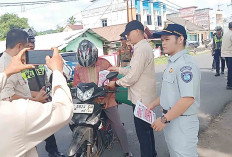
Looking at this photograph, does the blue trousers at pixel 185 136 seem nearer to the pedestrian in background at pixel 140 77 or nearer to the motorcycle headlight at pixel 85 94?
the pedestrian in background at pixel 140 77

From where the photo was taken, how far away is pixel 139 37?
9.56 ft

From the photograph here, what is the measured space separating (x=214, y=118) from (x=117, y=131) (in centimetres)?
243

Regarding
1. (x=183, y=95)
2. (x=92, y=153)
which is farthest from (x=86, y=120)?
(x=183, y=95)

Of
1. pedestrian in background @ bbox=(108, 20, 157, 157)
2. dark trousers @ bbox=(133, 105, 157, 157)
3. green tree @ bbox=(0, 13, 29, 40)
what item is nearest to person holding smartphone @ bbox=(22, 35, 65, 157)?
pedestrian in background @ bbox=(108, 20, 157, 157)

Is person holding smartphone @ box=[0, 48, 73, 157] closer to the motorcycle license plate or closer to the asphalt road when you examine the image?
the motorcycle license plate

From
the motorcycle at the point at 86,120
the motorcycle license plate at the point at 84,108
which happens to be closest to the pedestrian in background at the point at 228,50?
the motorcycle at the point at 86,120

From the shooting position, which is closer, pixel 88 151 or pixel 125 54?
pixel 88 151

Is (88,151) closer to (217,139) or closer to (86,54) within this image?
(86,54)

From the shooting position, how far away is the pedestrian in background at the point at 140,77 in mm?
2783

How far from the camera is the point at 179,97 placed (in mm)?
2098

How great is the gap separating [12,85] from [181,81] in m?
1.84

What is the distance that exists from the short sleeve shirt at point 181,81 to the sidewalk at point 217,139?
1.62 metres

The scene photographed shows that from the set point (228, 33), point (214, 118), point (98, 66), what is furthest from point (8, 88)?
point (228, 33)

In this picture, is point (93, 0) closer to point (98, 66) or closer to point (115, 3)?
point (115, 3)
